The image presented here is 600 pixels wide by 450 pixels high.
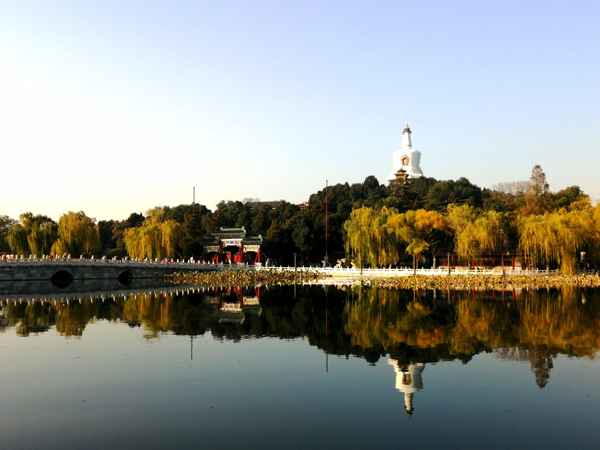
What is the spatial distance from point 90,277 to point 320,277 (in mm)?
21304

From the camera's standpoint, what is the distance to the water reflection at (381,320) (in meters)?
14.0

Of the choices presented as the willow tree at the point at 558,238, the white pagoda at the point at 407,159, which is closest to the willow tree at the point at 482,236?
the willow tree at the point at 558,238

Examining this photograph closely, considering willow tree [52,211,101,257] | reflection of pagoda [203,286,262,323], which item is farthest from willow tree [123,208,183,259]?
reflection of pagoda [203,286,262,323]

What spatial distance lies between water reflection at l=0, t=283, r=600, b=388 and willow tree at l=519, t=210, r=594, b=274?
7.97 metres

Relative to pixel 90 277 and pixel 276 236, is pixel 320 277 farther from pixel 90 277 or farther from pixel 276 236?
pixel 90 277

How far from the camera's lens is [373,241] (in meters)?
46.3

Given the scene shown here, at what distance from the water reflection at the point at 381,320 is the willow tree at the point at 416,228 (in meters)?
13.0

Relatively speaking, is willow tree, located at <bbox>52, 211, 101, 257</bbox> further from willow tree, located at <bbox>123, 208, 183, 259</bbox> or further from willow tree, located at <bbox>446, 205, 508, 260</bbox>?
willow tree, located at <bbox>446, 205, 508, 260</bbox>

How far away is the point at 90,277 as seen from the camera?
46.5 m

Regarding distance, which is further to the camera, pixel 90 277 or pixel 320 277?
pixel 320 277

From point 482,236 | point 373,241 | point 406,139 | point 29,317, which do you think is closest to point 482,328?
point 29,317

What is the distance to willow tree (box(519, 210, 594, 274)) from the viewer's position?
38750 mm

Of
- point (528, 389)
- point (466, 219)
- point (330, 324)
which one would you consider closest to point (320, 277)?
point (466, 219)

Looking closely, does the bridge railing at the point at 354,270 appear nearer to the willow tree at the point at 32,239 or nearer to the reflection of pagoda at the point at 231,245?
the willow tree at the point at 32,239
